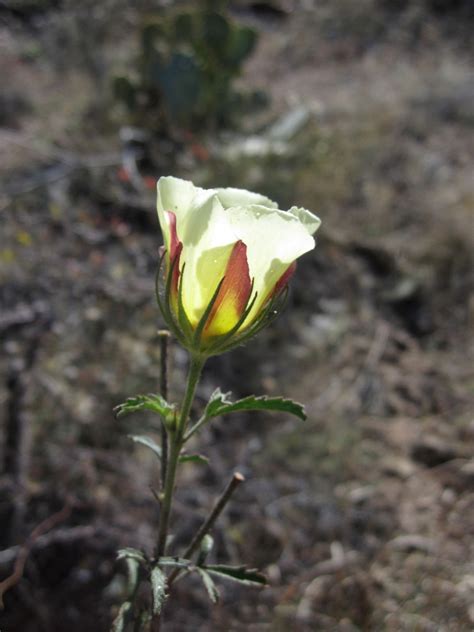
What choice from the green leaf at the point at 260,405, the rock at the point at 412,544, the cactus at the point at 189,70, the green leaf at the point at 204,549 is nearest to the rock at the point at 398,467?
the rock at the point at 412,544

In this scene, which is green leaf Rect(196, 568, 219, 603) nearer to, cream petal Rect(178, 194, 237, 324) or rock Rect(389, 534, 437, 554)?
cream petal Rect(178, 194, 237, 324)

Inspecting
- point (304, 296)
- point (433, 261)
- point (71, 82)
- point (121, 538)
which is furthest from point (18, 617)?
point (71, 82)

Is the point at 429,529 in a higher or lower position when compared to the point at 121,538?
higher

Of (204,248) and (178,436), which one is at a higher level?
(204,248)

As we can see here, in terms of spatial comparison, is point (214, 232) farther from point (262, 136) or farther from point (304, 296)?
point (262, 136)

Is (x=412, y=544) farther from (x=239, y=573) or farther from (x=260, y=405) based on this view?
(x=260, y=405)

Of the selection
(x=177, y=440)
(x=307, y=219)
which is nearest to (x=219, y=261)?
(x=307, y=219)

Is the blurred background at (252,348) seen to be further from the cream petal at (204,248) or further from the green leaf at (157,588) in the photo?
the cream petal at (204,248)
